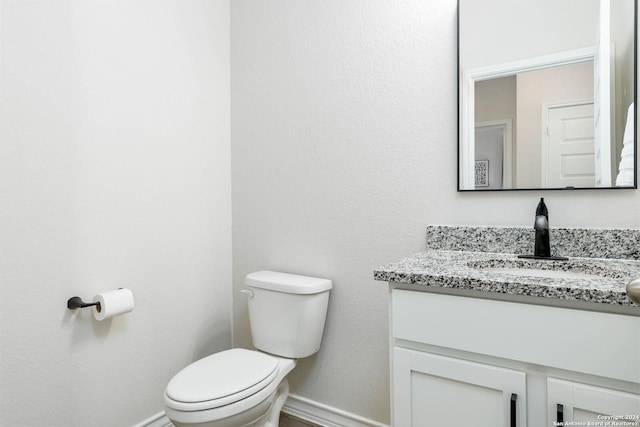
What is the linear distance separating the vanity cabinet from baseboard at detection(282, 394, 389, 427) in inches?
28.3

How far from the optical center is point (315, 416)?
1.81m

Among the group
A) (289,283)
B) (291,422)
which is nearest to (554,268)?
(289,283)

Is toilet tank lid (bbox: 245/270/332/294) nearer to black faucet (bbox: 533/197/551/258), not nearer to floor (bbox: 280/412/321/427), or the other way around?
floor (bbox: 280/412/321/427)

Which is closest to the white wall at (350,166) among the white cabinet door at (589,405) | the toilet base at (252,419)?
the toilet base at (252,419)

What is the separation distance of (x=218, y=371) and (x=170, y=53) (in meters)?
1.41

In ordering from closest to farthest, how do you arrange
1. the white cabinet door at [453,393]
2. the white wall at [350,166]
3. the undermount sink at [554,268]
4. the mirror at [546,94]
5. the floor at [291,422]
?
the white cabinet door at [453,393]
the undermount sink at [554,268]
the mirror at [546,94]
the white wall at [350,166]
the floor at [291,422]

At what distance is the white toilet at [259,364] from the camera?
1232mm

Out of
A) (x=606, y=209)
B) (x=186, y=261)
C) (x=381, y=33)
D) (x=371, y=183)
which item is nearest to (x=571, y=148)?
(x=606, y=209)

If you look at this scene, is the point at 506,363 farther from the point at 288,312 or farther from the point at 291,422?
the point at 291,422

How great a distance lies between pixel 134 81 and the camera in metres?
1.58

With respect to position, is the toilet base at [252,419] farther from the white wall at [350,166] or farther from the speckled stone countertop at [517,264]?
the speckled stone countertop at [517,264]

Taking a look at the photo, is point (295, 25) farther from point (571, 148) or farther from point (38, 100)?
point (571, 148)

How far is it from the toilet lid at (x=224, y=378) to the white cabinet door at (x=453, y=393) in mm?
531

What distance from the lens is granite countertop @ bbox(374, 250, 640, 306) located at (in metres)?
0.82
